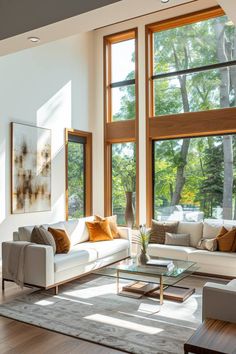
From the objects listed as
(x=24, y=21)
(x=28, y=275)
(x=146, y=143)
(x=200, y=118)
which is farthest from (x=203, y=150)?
(x=24, y=21)

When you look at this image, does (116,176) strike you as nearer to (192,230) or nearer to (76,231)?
(76,231)

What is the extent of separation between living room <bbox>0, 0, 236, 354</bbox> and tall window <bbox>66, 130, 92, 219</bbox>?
0.11 feet

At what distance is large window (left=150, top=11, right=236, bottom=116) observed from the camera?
6.51 meters

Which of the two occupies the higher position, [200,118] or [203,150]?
[200,118]

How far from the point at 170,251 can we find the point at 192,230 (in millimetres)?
660

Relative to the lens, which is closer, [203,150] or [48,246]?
[48,246]

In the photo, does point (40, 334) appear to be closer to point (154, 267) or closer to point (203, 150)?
point (154, 267)

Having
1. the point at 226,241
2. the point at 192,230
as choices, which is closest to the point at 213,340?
the point at 226,241

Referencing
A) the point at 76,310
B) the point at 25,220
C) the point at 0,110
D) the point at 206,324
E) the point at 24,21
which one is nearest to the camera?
the point at 206,324

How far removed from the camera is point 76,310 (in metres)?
3.98

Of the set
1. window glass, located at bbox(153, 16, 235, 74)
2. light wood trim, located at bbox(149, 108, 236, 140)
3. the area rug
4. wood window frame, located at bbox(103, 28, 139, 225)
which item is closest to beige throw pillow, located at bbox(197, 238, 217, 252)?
the area rug

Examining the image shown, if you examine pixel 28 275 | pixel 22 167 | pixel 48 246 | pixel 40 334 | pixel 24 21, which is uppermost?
pixel 24 21

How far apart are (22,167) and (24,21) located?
3.33 metres

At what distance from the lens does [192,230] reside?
6.02 meters
